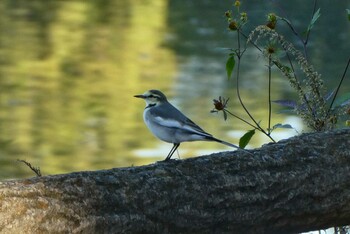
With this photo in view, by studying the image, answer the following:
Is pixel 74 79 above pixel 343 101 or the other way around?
above

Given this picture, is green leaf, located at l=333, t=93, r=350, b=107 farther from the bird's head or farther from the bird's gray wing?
the bird's head

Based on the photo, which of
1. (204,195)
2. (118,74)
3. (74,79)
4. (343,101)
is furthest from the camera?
(118,74)

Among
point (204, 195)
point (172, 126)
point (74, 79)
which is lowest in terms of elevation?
point (204, 195)

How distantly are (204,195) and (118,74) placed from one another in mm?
13000

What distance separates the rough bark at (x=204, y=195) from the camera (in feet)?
10.5

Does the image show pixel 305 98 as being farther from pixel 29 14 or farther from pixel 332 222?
pixel 29 14

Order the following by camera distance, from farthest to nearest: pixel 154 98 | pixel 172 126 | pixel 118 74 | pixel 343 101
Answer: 1. pixel 118 74
2. pixel 154 98
3. pixel 172 126
4. pixel 343 101

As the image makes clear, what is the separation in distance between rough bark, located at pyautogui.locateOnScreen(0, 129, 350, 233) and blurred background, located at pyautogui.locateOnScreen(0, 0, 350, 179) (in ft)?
21.5

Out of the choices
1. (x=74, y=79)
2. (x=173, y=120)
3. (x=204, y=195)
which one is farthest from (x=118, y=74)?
(x=204, y=195)

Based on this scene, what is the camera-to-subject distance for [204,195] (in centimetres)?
347

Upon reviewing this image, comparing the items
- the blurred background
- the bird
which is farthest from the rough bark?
the blurred background

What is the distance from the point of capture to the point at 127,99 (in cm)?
1446

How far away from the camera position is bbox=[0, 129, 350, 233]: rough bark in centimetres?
320

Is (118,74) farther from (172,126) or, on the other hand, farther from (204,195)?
(204,195)
